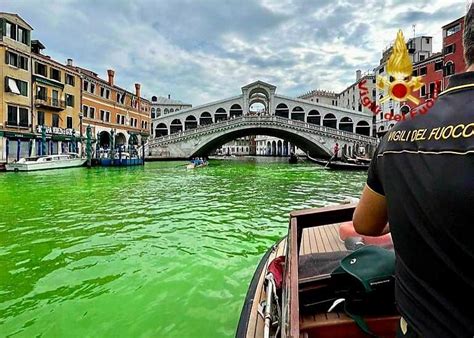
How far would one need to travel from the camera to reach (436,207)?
750 millimetres

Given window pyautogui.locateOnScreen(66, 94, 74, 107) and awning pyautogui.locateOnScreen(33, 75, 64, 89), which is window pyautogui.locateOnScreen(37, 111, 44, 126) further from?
window pyautogui.locateOnScreen(66, 94, 74, 107)

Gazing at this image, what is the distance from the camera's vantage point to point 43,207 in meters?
7.68

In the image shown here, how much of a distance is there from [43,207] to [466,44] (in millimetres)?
8447

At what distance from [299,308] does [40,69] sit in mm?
23815

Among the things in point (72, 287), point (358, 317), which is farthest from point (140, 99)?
point (358, 317)

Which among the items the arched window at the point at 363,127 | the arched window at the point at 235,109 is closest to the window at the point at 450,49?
the arched window at the point at 363,127

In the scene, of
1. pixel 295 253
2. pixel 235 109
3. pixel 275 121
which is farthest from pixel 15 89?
pixel 235 109

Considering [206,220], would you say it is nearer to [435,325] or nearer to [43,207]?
[43,207]

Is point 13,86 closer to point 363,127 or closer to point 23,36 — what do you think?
point 23,36

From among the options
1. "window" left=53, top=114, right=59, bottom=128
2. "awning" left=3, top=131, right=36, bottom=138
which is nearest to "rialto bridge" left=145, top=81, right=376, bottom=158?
"window" left=53, top=114, right=59, bottom=128

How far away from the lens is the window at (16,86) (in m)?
18.4

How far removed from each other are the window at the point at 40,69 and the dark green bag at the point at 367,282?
929 inches

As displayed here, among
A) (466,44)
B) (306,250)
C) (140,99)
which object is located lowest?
(306,250)

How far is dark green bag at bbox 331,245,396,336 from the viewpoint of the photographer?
1450mm
